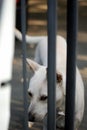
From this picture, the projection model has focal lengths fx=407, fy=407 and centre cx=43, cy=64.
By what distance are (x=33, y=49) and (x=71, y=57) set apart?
514 cm

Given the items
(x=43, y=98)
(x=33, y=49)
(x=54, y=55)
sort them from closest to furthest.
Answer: (x=54, y=55), (x=43, y=98), (x=33, y=49)

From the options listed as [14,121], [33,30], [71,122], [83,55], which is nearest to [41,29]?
[33,30]

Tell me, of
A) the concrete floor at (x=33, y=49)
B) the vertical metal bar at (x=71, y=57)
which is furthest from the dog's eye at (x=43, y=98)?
the vertical metal bar at (x=71, y=57)

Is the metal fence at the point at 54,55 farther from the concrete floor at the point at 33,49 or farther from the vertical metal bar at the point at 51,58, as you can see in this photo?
the concrete floor at the point at 33,49

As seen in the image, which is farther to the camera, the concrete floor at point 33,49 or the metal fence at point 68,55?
the concrete floor at point 33,49

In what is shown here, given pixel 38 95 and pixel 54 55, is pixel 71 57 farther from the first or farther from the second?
pixel 38 95

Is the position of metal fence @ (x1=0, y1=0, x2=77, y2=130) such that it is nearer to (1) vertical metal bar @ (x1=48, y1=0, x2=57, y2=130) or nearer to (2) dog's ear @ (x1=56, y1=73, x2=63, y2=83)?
(1) vertical metal bar @ (x1=48, y1=0, x2=57, y2=130)

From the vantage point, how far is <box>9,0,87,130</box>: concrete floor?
434 centimetres

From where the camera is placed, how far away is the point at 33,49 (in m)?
6.73

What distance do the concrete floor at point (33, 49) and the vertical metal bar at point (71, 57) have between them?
2254mm

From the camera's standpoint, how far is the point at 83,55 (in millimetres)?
6402

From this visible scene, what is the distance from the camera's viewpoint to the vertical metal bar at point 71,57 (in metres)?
1.54

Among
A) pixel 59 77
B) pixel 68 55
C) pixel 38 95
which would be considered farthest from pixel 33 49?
pixel 68 55

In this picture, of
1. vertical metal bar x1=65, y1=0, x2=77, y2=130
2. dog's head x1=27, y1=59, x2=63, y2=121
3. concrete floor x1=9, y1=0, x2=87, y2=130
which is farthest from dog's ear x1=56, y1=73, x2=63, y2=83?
vertical metal bar x1=65, y1=0, x2=77, y2=130
